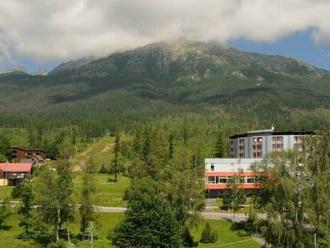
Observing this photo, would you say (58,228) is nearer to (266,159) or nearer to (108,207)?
(108,207)

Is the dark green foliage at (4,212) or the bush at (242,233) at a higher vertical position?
the dark green foliage at (4,212)

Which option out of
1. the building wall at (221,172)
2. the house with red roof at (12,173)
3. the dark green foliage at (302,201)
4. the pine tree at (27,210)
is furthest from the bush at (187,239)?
the house with red roof at (12,173)

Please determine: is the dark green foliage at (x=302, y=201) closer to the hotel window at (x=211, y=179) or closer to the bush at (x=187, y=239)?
the bush at (x=187, y=239)

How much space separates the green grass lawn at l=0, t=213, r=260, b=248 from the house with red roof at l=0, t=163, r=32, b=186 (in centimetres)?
5907

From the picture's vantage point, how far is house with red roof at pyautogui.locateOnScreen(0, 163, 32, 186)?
161 meters

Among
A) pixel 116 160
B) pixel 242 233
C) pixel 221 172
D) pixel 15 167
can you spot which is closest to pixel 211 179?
pixel 221 172

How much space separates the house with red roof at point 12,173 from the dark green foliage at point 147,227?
307ft

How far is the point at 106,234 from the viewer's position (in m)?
92.7

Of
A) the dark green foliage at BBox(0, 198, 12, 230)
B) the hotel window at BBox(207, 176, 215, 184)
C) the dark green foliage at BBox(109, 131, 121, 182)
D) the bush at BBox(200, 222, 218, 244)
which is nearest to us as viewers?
the bush at BBox(200, 222, 218, 244)

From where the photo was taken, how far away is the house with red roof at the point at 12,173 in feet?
528

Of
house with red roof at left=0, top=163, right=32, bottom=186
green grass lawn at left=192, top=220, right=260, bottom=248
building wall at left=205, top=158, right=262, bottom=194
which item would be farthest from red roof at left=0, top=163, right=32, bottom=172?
green grass lawn at left=192, top=220, right=260, bottom=248

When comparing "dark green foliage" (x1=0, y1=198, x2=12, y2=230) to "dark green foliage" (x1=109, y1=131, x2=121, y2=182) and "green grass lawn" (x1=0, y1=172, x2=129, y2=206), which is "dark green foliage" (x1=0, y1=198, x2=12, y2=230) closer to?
"green grass lawn" (x1=0, y1=172, x2=129, y2=206)

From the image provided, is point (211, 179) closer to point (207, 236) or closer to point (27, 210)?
point (207, 236)

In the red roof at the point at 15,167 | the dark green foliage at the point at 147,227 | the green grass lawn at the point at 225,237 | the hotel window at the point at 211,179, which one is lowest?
the green grass lawn at the point at 225,237
